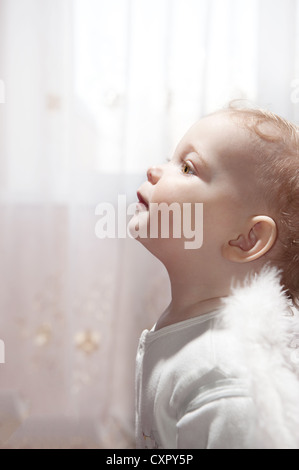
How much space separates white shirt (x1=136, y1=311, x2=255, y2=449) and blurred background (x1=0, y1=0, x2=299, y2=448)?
829 millimetres

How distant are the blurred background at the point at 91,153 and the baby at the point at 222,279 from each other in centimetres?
80

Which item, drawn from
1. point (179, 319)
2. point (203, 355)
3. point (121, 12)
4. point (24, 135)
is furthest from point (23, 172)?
point (203, 355)

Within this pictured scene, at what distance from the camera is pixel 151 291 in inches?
64.2

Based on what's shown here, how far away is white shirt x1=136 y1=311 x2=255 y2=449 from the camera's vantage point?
63 cm

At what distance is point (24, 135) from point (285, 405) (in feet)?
4.14

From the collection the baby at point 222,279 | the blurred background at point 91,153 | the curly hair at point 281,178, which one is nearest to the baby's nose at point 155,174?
the baby at point 222,279

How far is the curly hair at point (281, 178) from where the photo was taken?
0.76 meters

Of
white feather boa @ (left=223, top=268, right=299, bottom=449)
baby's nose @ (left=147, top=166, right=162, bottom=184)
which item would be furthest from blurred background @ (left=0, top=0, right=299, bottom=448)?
white feather boa @ (left=223, top=268, right=299, bottom=449)

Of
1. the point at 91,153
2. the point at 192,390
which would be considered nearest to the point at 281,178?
the point at 192,390

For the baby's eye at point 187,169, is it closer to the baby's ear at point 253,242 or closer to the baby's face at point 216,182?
the baby's face at point 216,182

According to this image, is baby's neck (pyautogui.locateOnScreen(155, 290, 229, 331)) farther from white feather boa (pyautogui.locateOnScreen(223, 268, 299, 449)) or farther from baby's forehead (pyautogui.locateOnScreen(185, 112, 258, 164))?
baby's forehead (pyautogui.locateOnScreen(185, 112, 258, 164))

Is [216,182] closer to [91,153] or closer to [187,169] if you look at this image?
[187,169]

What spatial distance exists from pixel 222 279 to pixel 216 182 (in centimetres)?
15

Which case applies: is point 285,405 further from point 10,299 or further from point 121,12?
point 121,12
